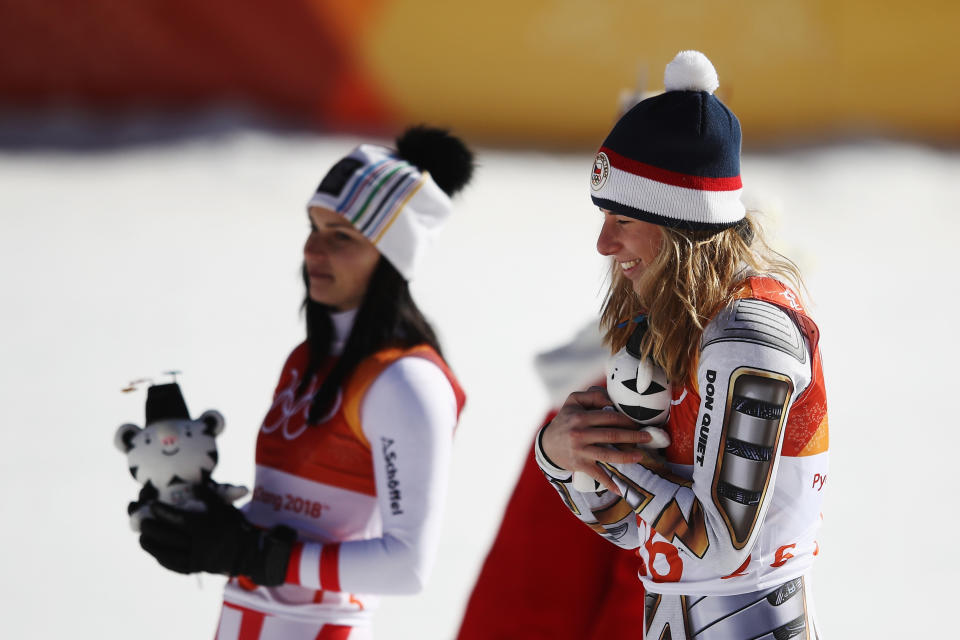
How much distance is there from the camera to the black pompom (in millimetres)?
2271

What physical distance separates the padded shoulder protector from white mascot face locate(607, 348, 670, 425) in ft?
0.30

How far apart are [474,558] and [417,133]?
237 centimetres

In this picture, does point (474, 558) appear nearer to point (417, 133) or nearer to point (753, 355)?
point (417, 133)

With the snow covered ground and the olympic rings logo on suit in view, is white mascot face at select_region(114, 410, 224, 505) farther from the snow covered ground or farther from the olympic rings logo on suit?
the snow covered ground

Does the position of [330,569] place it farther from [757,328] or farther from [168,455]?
[757,328]

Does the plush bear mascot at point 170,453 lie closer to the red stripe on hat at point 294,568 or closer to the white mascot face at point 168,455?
the white mascot face at point 168,455

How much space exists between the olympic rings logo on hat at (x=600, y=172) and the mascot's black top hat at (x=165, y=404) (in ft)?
2.97

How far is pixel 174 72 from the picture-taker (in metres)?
9.82

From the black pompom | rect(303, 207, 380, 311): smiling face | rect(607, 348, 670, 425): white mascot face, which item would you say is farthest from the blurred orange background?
rect(607, 348, 670, 425): white mascot face

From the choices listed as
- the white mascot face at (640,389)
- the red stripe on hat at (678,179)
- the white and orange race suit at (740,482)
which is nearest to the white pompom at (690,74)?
the red stripe on hat at (678,179)

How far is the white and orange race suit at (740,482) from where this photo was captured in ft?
4.68

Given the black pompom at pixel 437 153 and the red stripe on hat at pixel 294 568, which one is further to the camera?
the black pompom at pixel 437 153

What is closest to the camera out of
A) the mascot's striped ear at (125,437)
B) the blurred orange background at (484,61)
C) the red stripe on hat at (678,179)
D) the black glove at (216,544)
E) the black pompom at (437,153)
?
the red stripe on hat at (678,179)

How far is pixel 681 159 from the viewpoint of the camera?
154cm
